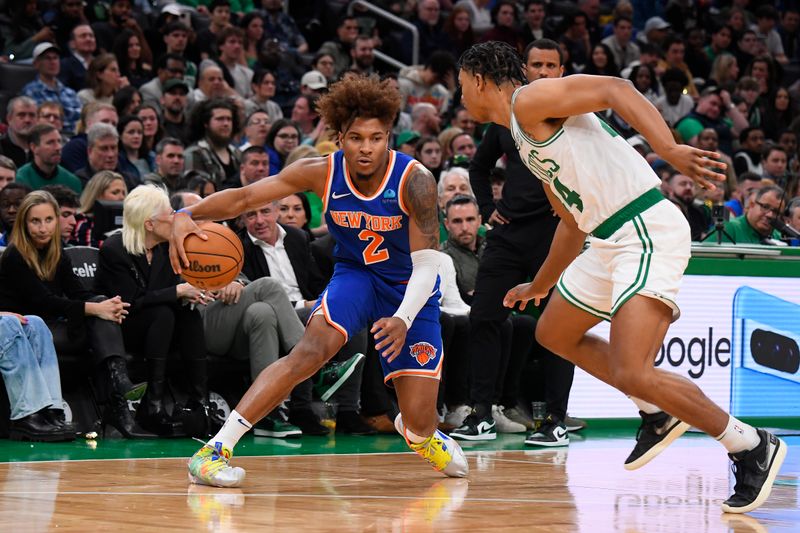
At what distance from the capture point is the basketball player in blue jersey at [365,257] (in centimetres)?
577

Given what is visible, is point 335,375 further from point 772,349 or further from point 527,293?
point 772,349

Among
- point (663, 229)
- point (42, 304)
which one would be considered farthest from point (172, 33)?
point (663, 229)

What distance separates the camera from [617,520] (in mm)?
4848

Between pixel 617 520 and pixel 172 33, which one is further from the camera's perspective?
pixel 172 33

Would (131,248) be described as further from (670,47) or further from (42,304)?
(670,47)

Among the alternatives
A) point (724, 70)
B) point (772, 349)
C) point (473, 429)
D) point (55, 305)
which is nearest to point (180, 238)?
point (55, 305)

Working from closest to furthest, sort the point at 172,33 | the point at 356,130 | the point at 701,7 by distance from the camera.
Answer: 1. the point at 356,130
2. the point at 172,33
3. the point at 701,7

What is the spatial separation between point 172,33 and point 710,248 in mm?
6404

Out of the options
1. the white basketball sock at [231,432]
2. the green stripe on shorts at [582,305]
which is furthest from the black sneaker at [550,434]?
the white basketball sock at [231,432]

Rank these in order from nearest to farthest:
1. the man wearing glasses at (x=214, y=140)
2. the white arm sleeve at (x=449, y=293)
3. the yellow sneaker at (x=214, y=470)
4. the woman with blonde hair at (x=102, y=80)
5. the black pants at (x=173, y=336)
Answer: the yellow sneaker at (x=214, y=470) → the black pants at (x=173, y=336) → the white arm sleeve at (x=449, y=293) → the man wearing glasses at (x=214, y=140) → the woman with blonde hair at (x=102, y=80)

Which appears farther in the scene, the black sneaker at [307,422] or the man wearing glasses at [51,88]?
the man wearing glasses at [51,88]

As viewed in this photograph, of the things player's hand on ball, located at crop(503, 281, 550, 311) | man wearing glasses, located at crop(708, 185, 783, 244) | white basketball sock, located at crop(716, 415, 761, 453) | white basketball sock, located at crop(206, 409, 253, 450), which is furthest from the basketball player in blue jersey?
man wearing glasses, located at crop(708, 185, 783, 244)

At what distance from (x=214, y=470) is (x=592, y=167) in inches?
86.0

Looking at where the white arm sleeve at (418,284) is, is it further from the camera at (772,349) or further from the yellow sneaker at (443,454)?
the camera at (772,349)
